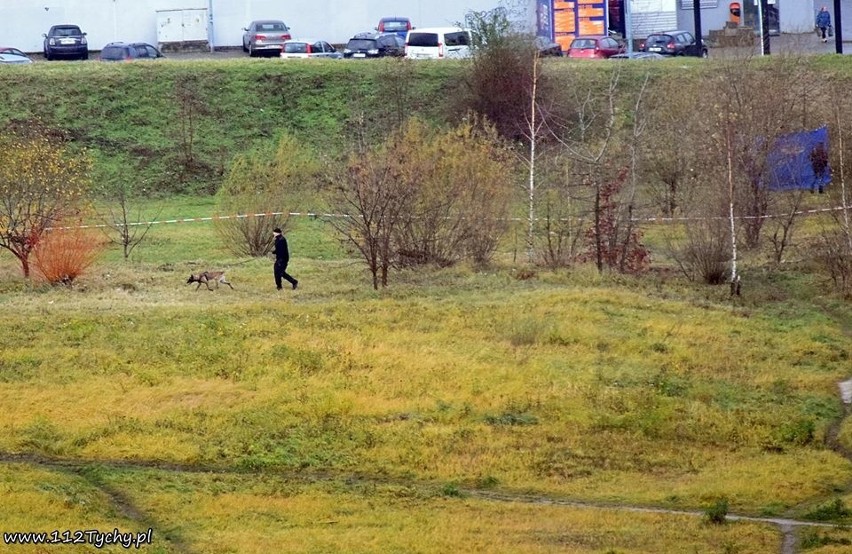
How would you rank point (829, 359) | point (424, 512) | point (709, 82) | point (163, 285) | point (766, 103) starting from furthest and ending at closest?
1. point (709, 82)
2. point (766, 103)
3. point (163, 285)
4. point (829, 359)
5. point (424, 512)

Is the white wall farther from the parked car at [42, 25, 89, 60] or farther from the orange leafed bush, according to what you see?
the orange leafed bush

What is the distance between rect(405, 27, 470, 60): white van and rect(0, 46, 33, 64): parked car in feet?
43.8

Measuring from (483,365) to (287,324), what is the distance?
3.69 meters

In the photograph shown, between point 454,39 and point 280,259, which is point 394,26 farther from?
point 280,259

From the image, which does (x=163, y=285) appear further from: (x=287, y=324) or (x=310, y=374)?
(x=310, y=374)

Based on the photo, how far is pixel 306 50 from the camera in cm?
5106

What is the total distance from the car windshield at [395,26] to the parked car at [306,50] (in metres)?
2.94

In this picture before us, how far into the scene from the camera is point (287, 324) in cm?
2262

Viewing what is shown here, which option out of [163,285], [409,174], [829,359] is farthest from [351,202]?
[829,359]

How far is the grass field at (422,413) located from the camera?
575 inches

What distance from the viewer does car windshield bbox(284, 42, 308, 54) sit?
50.9 meters

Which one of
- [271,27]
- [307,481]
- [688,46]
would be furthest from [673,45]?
[307,481]

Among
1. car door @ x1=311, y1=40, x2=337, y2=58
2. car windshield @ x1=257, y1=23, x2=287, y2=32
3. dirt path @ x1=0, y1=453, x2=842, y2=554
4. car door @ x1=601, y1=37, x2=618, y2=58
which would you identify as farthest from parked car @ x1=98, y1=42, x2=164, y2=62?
dirt path @ x1=0, y1=453, x2=842, y2=554

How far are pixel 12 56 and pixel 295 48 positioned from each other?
9.97 meters
